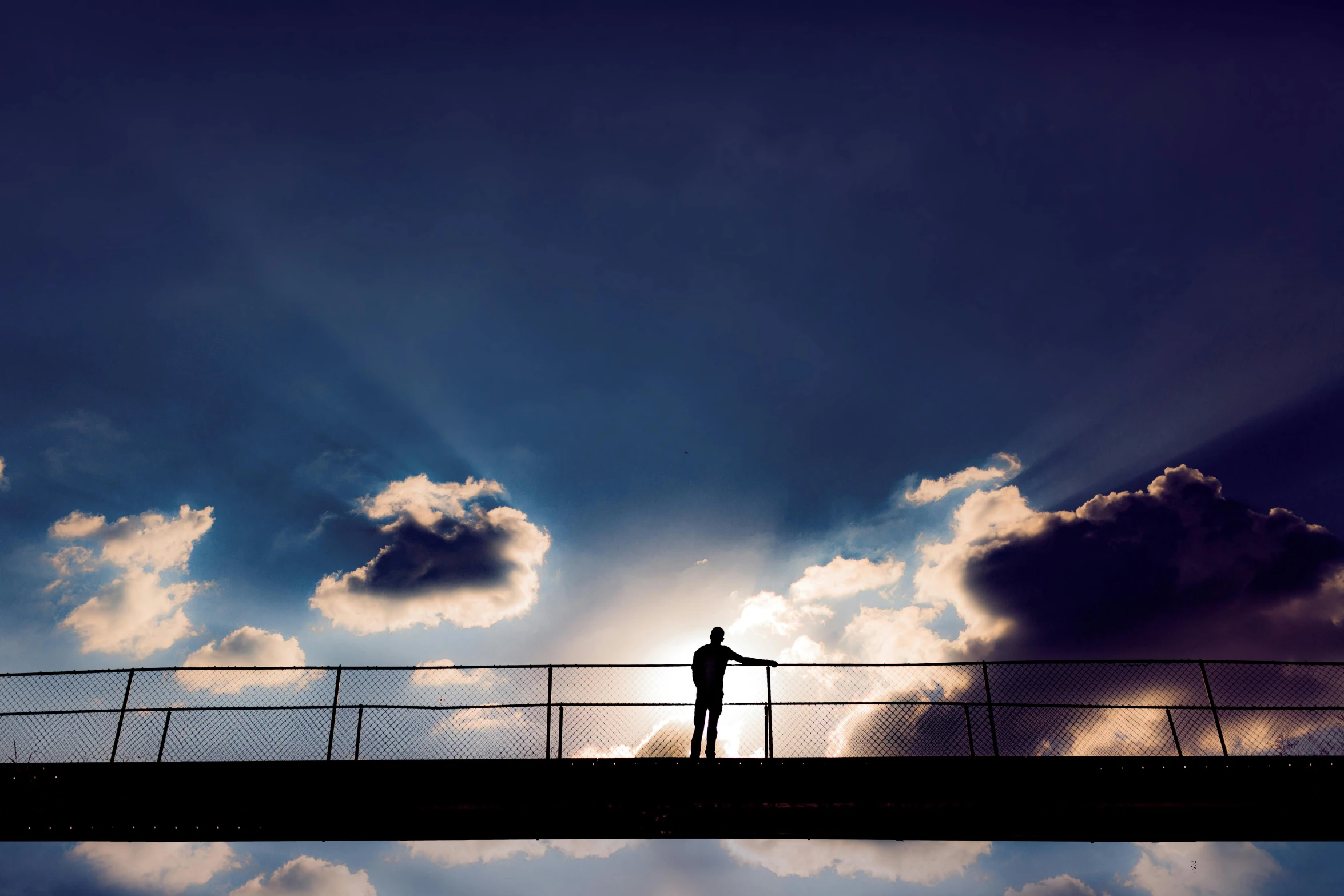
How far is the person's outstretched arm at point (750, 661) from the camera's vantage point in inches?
470

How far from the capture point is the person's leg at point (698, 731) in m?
11.5

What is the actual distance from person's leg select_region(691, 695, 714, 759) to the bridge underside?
0.59 ft

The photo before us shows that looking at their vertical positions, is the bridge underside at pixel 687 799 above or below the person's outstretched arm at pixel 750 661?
below

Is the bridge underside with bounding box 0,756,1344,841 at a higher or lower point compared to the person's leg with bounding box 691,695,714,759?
lower

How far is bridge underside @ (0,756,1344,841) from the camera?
11.2m

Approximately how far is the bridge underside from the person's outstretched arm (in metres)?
1.32

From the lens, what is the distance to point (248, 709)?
13742mm

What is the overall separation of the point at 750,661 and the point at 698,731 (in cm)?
122

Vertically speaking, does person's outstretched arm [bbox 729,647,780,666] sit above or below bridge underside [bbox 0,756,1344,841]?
above

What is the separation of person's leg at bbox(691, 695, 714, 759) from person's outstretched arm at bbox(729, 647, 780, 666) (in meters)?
0.76

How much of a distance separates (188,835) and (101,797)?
1347 millimetres

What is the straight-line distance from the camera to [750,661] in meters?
12.0

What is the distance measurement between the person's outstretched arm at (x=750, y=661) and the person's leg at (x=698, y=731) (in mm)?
755

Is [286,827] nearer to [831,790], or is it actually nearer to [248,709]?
[248,709]
